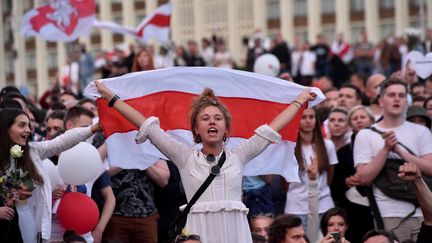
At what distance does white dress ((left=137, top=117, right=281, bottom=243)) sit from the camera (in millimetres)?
11930

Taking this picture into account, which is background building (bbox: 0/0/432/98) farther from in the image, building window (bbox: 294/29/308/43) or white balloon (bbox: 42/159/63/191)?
white balloon (bbox: 42/159/63/191)

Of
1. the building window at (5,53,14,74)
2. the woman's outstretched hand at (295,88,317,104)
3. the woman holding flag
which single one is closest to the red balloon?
the woman holding flag

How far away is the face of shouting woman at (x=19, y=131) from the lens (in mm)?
13273

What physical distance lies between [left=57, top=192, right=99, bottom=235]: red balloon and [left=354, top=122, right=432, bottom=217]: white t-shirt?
2909 millimetres

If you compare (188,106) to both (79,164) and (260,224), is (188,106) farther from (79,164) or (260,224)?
(260,224)

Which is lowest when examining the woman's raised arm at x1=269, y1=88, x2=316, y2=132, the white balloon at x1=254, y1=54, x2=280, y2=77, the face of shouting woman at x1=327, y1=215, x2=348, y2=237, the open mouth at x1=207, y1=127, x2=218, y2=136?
the face of shouting woman at x1=327, y1=215, x2=348, y2=237

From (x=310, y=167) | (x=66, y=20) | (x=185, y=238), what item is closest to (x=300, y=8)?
(x=66, y=20)

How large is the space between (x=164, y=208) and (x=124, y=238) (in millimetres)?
1114

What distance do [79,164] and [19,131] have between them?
821 millimetres

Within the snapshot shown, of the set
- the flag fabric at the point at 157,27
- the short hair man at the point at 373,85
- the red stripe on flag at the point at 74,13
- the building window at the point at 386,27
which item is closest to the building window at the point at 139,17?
the building window at the point at 386,27

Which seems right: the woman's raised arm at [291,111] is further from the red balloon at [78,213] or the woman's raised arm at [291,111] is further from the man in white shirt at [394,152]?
the man in white shirt at [394,152]

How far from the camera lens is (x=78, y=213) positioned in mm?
13828

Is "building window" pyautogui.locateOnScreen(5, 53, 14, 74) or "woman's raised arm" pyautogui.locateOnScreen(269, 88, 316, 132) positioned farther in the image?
"building window" pyautogui.locateOnScreen(5, 53, 14, 74)

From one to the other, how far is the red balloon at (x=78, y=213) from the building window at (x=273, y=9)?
59.8 m
